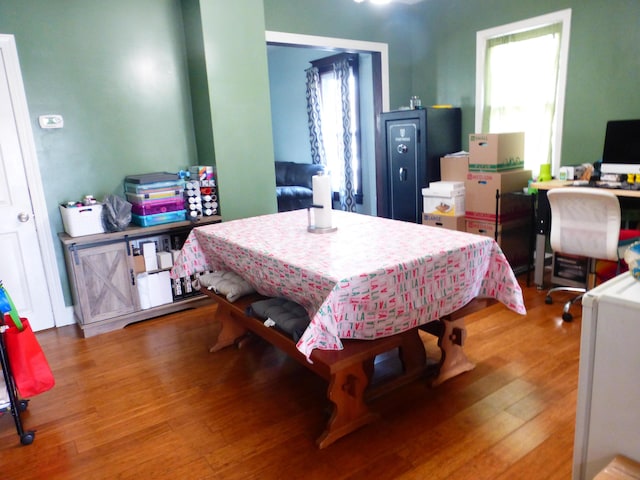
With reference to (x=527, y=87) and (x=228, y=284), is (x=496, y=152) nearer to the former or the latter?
(x=527, y=87)

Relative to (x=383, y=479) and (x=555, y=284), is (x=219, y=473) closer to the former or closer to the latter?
(x=383, y=479)

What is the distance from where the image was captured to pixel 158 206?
3.58 metres

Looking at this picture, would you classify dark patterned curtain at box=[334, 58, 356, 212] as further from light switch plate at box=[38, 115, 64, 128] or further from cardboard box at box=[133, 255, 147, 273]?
light switch plate at box=[38, 115, 64, 128]

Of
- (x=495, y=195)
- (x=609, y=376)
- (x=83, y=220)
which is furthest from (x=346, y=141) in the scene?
(x=609, y=376)

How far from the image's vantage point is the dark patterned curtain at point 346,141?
609cm

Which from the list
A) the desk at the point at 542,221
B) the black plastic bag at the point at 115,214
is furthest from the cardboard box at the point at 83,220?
the desk at the point at 542,221

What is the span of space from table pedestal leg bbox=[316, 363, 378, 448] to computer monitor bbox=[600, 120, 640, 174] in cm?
283

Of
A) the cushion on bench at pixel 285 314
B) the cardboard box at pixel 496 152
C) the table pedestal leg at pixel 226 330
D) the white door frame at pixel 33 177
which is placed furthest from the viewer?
the cardboard box at pixel 496 152

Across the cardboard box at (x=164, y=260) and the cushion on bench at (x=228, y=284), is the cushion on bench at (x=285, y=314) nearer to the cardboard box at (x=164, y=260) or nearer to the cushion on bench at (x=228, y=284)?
the cushion on bench at (x=228, y=284)

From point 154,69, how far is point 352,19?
2.26m

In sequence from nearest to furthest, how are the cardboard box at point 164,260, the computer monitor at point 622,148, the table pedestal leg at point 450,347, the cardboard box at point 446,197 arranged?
the table pedestal leg at point 450,347 < the computer monitor at point 622,148 < the cardboard box at point 164,260 < the cardboard box at point 446,197

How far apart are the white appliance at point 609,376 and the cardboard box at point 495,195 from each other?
329 centimetres

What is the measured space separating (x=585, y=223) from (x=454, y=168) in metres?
1.76

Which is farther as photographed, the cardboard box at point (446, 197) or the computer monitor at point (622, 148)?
the cardboard box at point (446, 197)
